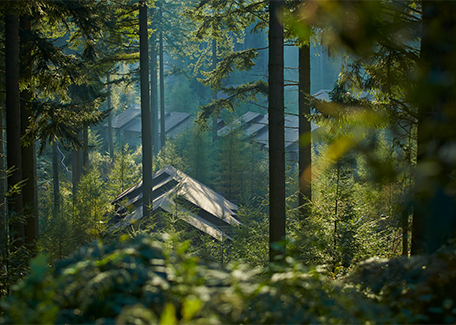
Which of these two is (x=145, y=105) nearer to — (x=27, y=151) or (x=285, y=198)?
(x=27, y=151)

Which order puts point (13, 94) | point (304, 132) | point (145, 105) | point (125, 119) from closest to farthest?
point (13, 94) → point (304, 132) → point (145, 105) → point (125, 119)

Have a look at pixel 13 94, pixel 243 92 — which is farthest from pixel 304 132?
pixel 13 94

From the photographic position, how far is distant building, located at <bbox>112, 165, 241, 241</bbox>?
477 inches

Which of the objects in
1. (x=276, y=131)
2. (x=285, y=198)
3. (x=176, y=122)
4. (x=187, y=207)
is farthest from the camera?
(x=176, y=122)

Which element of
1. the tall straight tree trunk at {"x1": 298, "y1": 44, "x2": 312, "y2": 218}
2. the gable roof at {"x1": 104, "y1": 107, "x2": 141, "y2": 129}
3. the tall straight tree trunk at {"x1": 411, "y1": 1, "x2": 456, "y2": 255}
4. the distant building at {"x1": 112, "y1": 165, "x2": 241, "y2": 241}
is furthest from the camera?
the gable roof at {"x1": 104, "y1": 107, "x2": 141, "y2": 129}

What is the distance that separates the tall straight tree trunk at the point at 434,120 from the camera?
447 cm

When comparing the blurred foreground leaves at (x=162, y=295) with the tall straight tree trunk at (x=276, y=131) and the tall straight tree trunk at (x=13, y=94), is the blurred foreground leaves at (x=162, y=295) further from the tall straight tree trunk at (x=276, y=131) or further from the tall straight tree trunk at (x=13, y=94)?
the tall straight tree trunk at (x=13, y=94)

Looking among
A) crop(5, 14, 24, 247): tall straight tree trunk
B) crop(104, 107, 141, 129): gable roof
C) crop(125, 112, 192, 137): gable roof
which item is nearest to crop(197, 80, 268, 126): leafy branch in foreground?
crop(5, 14, 24, 247): tall straight tree trunk

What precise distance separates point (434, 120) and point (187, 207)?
9.89 metres

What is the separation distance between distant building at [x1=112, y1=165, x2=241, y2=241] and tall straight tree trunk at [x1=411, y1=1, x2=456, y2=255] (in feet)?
23.3

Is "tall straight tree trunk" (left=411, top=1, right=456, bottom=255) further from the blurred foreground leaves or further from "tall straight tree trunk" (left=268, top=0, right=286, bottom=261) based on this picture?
"tall straight tree trunk" (left=268, top=0, right=286, bottom=261)

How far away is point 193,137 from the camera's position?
26.8m

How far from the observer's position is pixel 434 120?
195 inches

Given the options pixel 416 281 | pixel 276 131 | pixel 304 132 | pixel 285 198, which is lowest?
pixel 285 198
